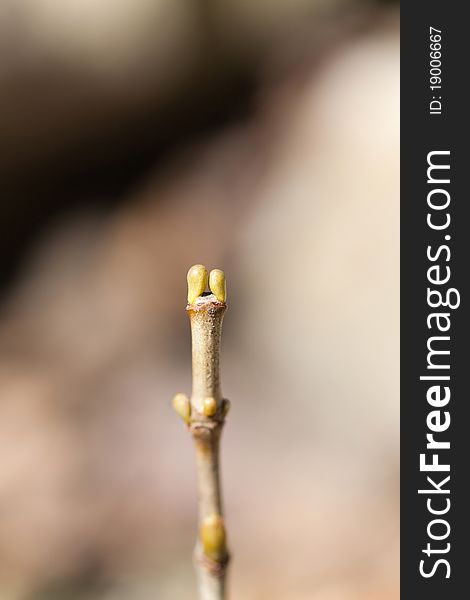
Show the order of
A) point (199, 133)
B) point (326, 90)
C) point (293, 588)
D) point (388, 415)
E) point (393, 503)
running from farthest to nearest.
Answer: point (199, 133), point (326, 90), point (388, 415), point (393, 503), point (293, 588)

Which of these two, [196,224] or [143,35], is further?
[196,224]

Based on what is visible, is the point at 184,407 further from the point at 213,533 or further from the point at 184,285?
the point at 184,285

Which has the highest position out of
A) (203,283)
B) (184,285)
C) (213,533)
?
(184,285)

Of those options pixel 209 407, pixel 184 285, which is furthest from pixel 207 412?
pixel 184 285

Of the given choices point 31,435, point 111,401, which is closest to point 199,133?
point 111,401

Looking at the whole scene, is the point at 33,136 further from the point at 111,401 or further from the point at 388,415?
the point at 388,415

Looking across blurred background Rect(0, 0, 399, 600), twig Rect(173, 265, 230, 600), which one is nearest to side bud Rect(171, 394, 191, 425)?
twig Rect(173, 265, 230, 600)

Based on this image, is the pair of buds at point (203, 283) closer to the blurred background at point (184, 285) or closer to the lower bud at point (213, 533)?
the lower bud at point (213, 533)
